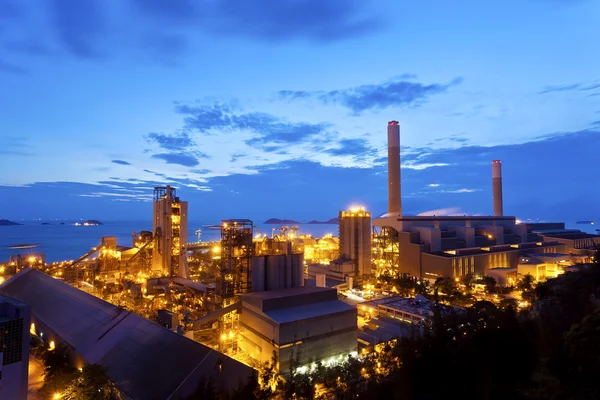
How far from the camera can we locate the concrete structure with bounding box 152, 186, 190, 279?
2889cm

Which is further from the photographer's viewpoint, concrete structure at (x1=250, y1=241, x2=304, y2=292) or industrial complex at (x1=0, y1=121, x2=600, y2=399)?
concrete structure at (x1=250, y1=241, x2=304, y2=292)

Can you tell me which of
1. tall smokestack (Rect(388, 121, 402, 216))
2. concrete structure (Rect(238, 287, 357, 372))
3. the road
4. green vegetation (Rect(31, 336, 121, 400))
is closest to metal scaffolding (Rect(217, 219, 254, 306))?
concrete structure (Rect(238, 287, 357, 372))

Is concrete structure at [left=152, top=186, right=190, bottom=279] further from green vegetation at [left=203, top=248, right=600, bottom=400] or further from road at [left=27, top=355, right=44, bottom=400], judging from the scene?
green vegetation at [left=203, top=248, right=600, bottom=400]

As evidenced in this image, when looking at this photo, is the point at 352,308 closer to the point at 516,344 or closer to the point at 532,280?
the point at 516,344

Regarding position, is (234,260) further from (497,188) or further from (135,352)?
(497,188)

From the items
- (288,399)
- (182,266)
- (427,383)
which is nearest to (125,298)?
(182,266)

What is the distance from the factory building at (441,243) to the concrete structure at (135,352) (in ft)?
100

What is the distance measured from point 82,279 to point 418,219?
3968 cm

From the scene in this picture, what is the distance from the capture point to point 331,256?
178 feet

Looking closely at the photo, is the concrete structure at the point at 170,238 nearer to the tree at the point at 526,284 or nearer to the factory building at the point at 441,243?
the factory building at the point at 441,243

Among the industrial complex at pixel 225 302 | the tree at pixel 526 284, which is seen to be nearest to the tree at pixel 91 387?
the industrial complex at pixel 225 302

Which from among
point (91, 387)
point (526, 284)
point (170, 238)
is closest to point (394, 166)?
point (526, 284)

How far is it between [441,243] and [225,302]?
98.8ft

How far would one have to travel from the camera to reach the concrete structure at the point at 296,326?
53.2 ft
